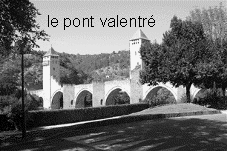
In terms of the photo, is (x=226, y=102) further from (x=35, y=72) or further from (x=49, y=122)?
(x=35, y=72)

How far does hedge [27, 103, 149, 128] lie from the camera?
68.4 feet

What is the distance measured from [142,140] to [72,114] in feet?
48.2

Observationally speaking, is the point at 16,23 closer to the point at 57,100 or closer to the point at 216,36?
the point at 216,36

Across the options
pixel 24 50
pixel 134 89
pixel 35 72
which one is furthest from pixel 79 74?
pixel 24 50

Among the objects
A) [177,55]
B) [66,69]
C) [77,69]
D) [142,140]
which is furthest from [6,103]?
[77,69]

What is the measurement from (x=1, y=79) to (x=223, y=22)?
24180mm

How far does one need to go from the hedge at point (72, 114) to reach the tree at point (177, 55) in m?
4.58

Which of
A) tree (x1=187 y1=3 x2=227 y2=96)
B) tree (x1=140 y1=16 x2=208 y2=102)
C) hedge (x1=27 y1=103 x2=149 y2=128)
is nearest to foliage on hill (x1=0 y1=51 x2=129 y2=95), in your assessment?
hedge (x1=27 y1=103 x2=149 y2=128)

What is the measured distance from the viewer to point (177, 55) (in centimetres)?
2352

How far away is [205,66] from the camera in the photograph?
2184 cm

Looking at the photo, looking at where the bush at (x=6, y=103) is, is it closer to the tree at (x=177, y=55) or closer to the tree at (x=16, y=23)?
the tree at (x=16, y=23)

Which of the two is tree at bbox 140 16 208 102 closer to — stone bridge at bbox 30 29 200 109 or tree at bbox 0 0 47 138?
stone bridge at bbox 30 29 200 109

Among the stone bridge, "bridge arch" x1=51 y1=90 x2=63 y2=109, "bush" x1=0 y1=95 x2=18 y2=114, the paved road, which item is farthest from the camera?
"bridge arch" x1=51 y1=90 x2=63 y2=109

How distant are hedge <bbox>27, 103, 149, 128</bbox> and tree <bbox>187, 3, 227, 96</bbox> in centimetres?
873
